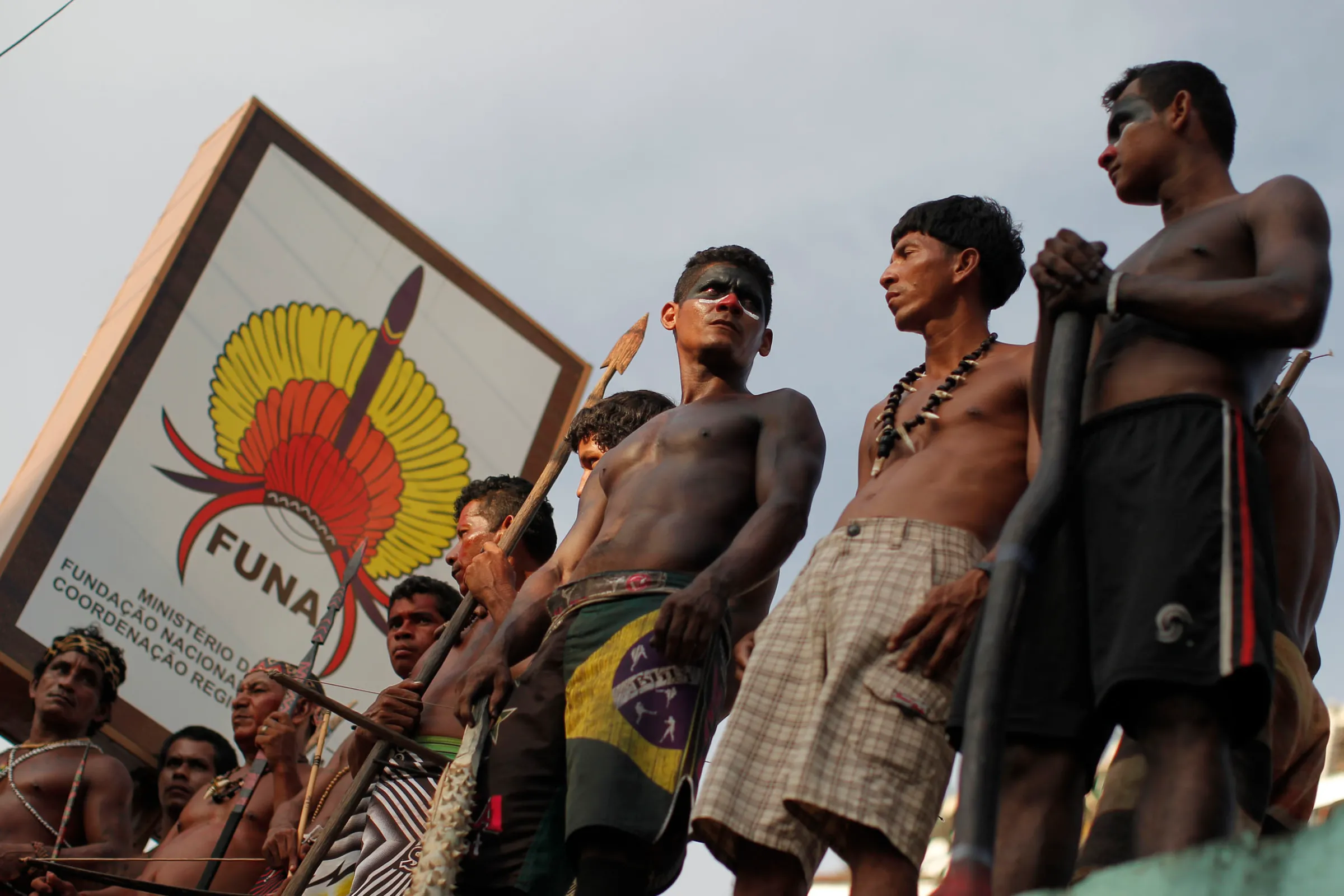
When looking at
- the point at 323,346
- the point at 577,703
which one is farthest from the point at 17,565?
the point at 577,703

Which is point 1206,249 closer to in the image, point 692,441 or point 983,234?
point 983,234

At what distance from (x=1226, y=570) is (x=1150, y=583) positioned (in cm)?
14

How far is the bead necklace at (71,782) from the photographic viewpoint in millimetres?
6902

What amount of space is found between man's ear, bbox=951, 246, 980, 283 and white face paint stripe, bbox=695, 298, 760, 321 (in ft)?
2.86

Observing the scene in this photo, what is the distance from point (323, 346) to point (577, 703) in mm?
10924

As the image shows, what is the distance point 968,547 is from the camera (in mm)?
3857

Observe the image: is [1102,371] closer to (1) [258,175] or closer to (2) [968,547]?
(2) [968,547]

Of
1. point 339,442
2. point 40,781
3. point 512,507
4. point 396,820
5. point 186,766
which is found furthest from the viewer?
point 339,442

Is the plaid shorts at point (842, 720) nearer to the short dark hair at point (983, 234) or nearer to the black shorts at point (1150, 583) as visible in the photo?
the black shorts at point (1150, 583)

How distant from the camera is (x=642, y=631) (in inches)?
167

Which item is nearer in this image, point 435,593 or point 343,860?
point 343,860

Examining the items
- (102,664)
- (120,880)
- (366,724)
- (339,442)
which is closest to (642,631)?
(366,724)

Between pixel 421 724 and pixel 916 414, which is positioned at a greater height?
pixel 916 414

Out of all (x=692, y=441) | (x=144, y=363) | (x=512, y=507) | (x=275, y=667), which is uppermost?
(x=144, y=363)
